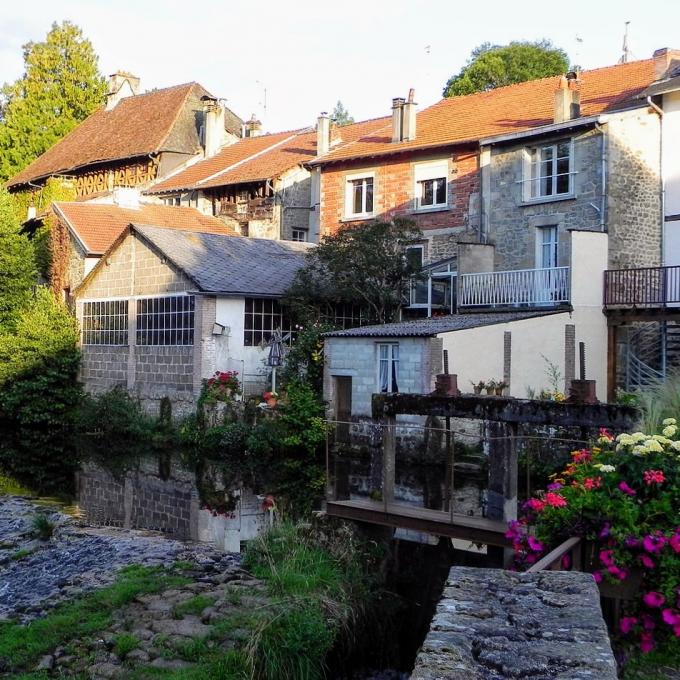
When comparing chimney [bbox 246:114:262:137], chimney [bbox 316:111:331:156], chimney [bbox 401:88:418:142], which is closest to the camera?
chimney [bbox 401:88:418:142]

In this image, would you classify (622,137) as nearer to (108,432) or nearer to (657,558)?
(108,432)

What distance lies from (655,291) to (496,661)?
2027cm

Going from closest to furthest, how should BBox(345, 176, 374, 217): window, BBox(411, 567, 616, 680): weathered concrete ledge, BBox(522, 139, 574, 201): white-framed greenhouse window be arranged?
BBox(411, 567, 616, 680): weathered concrete ledge → BBox(522, 139, 574, 201): white-framed greenhouse window → BBox(345, 176, 374, 217): window

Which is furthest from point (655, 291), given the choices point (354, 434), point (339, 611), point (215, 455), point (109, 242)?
point (109, 242)

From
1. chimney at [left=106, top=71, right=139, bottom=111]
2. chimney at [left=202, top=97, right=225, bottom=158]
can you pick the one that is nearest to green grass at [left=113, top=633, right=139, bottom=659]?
chimney at [left=202, top=97, right=225, bottom=158]

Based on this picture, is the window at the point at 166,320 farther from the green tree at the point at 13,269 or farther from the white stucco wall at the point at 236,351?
the green tree at the point at 13,269

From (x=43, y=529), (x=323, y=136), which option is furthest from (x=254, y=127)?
(x=43, y=529)

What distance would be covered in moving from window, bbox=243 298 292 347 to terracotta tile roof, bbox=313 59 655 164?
6.94 metres

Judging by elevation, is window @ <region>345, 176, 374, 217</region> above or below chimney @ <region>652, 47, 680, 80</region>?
below

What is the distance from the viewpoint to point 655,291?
23.8m

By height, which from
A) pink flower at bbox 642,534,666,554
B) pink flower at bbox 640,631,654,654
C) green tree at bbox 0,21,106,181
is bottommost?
pink flower at bbox 640,631,654,654

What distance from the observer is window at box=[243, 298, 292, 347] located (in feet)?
92.4

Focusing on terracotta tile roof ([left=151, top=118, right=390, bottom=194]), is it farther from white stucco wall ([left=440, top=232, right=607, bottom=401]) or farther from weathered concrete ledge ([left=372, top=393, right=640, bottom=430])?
weathered concrete ledge ([left=372, top=393, right=640, bottom=430])

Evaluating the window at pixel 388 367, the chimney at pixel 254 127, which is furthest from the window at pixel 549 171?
the chimney at pixel 254 127
